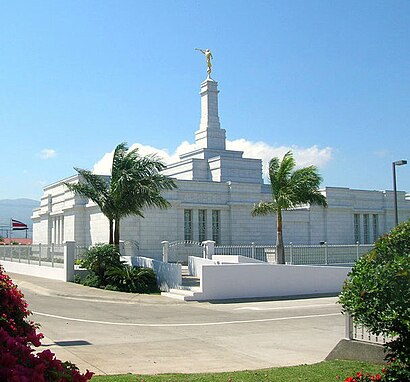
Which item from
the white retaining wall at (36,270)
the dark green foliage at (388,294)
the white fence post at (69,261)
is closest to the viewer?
the dark green foliage at (388,294)

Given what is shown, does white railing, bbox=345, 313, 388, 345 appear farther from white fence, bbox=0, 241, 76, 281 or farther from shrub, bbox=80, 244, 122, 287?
white fence, bbox=0, 241, 76, 281

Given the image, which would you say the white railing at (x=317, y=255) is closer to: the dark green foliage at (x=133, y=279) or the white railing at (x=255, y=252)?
the white railing at (x=255, y=252)

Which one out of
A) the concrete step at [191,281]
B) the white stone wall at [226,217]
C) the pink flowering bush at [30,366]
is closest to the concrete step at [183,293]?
the concrete step at [191,281]

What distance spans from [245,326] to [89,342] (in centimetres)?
442

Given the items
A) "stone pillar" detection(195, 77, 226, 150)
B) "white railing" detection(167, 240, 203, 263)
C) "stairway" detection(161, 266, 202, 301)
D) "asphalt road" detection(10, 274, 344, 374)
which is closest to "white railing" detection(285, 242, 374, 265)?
"asphalt road" detection(10, 274, 344, 374)

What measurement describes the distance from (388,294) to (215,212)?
27678 millimetres

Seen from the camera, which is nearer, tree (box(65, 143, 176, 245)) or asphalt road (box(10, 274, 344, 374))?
asphalt road (box(10, 274, 344, 374))

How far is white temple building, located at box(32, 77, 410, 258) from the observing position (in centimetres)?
3166

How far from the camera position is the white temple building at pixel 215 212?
31656mm

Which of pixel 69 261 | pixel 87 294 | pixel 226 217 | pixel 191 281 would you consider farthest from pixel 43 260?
pixel 226 217

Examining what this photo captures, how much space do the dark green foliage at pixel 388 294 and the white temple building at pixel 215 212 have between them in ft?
79.2

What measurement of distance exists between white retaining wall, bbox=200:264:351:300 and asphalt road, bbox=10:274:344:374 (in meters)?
0.95

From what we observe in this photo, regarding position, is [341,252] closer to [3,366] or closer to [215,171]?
[215,171]

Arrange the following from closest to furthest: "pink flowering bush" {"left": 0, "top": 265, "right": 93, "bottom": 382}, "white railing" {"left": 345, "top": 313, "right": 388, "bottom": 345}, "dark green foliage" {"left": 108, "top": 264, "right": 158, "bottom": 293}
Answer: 1. "pink flowering bush" {"left": 0, "top": 265, "right": 93, "bottom": 382}
2. "white railing" {"left": 345, "top": 313, "right": 388, "bottom": 345}
3. "dark green foliage" {"left": 108, "top": 264, "right": 158, "bottom": 293}
